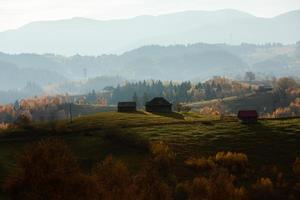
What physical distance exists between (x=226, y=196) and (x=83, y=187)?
66.4ft

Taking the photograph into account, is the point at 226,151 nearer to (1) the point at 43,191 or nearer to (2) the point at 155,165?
(2) the point at 155,165

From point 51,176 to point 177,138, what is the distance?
61.1m

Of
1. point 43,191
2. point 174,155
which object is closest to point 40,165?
point 43,191

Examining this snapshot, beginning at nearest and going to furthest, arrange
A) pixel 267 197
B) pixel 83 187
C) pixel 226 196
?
1. pixel 83 187
2. pixel 226 196
3. pixel 267 197

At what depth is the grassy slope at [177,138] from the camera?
101 meters

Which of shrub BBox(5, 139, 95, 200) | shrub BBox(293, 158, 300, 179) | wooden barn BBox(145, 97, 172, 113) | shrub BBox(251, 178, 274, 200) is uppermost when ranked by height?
wooden barn BBox(145, 97, 172, 113)

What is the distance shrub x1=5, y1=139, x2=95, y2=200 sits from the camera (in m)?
56.2

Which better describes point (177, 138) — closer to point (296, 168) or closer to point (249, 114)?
point (249, 114)

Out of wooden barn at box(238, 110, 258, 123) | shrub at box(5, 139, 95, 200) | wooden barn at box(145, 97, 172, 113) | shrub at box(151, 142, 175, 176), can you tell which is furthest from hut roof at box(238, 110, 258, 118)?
shrub at box(5, 139, 95, 200)

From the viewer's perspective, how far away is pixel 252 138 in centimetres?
11350

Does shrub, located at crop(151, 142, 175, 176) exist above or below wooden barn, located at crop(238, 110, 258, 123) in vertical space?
below

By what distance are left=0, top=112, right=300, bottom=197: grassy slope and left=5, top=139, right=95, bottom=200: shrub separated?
24.7m

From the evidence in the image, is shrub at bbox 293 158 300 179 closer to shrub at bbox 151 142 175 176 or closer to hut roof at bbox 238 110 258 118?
shrub at bbox 151 142 175 176

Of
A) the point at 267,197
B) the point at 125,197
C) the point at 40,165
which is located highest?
the point at 40,165
